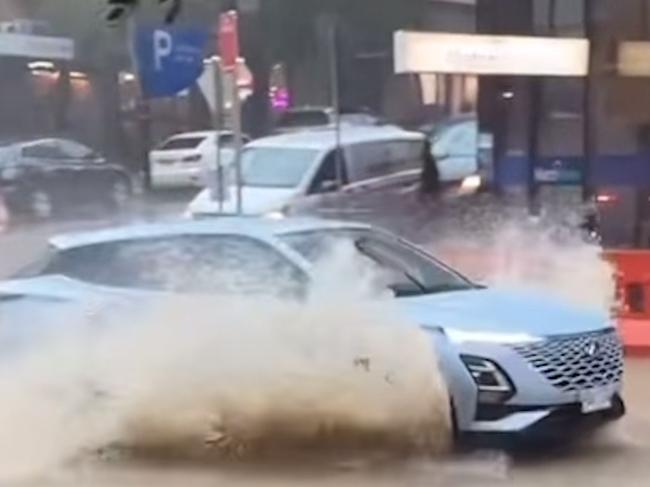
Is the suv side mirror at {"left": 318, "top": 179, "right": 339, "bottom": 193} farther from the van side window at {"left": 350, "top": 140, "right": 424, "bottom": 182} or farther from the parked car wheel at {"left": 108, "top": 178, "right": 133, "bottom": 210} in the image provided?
the parked car wheel at {"left": 108, "top": 178, "right": 133, "bottom": 210}

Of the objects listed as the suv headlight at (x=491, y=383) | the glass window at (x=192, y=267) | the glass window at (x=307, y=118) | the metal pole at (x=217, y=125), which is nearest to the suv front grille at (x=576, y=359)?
the suv headlight at (x=491, y=383)

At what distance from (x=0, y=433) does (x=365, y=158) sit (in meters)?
7.16

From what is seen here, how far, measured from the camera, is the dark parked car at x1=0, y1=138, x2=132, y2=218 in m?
15.6

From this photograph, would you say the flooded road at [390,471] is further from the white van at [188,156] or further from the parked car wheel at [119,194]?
the white van at [188,156]

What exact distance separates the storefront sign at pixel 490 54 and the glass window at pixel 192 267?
19.1ft

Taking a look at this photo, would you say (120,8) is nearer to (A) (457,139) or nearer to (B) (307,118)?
(B) (307,118)

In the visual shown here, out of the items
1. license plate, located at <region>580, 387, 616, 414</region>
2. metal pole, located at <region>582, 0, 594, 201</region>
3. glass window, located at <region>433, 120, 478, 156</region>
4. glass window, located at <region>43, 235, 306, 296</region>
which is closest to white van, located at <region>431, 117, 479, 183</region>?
glass window, located at <region>433, 120, 478, 156</region>

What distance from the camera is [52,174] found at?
15.7m

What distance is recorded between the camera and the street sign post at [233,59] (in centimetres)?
1570

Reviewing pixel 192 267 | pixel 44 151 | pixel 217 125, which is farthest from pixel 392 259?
pixel 44 151

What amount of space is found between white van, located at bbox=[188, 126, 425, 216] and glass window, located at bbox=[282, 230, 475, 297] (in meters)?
3.17

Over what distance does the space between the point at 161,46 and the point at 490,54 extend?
3.57m

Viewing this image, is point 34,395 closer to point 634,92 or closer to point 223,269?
point 223,269

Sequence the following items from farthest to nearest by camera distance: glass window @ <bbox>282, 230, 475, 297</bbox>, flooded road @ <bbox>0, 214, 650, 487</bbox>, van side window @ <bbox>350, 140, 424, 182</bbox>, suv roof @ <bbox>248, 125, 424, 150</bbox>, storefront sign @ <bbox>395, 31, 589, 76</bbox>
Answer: storefront sign @ <bbox>395, 31, 589, 76</bbox> → van side window @ <bbox>350, 140, 424, 182</bbox> → suv roof @ <bbox>248, 125, 424, 150</bbox> → glass window @ <bbox>282, 230, 475, 297</bbox> → flooded road @ <bbox>0, 214, 650, 487</bbox>
